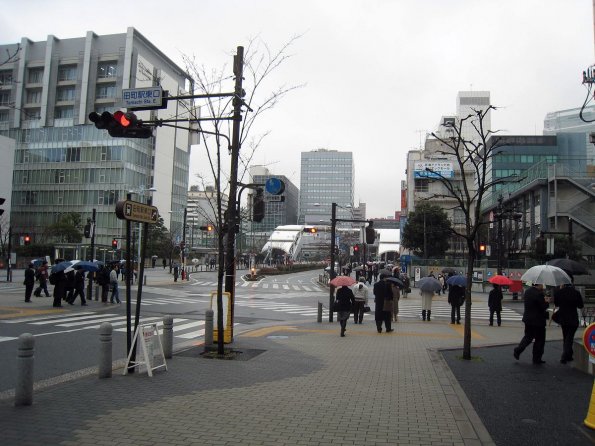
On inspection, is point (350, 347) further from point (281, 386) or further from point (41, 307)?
point (41, 307)

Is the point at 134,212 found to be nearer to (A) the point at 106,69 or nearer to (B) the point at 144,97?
(B) the point at 144,97

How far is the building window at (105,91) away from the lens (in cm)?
7975

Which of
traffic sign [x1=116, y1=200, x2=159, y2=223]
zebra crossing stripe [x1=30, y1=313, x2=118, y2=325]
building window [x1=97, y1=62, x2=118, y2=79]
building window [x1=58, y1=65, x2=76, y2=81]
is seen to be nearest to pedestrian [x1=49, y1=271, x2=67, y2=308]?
zebra crossing stripe [x1=30, y1=313, x2=118, y2=325]

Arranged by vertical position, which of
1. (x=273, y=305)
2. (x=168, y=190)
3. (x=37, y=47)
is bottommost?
(x=273, y=305)

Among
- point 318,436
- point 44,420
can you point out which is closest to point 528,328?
point 318,436

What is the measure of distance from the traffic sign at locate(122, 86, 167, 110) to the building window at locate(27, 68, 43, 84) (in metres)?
83.1

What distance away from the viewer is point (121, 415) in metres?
6.10

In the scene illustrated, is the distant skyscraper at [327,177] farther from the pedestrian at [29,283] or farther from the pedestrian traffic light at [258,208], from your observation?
the pedestrian traffic light at [258,208]

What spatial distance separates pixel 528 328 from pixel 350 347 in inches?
164

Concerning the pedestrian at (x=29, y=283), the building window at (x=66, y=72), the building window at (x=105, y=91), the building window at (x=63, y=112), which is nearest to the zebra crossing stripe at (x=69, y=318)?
the pedestrian at (x=29, y=283)

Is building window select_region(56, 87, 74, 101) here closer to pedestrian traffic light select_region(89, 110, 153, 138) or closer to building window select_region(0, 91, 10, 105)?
building window select_region(0, 91, 10, 105)

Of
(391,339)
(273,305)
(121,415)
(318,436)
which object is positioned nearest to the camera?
(318,436)

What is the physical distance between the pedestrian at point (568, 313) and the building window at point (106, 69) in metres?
80.6

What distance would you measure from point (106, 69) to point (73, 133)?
1183 centimetres
